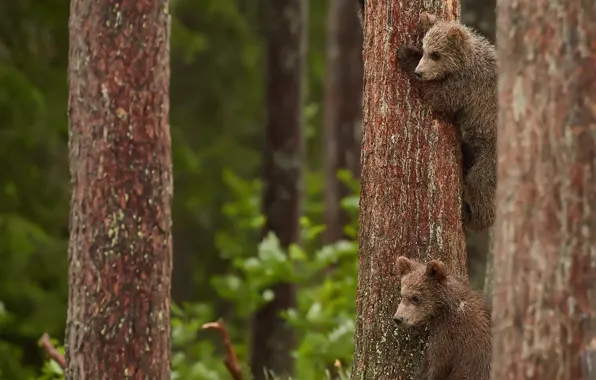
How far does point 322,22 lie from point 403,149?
21.0 metres

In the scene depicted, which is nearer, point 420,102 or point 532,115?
point 532,115

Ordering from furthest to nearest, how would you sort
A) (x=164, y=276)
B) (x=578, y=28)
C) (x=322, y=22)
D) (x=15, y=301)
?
(x=322, y=22)
(x=15, y=301)
(x=164, y=276)
(x=578, y=28)

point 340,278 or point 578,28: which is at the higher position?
point 578,28

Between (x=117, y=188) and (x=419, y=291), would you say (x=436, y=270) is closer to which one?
(x=419, y=291)

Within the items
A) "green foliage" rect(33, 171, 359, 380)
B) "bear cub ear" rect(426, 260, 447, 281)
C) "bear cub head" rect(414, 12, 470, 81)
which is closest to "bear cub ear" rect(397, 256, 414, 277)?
"bear cub ear" rect(426, 260, 447, 281)

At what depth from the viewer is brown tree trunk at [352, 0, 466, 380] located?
6430 mm

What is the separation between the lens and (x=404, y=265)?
628cm

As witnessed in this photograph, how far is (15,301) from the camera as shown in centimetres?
1348

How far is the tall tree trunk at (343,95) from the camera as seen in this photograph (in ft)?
57.4

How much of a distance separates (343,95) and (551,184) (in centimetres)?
1374

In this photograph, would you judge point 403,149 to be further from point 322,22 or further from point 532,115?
point 322,22

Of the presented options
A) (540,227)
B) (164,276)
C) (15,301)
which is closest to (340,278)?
(15,301)

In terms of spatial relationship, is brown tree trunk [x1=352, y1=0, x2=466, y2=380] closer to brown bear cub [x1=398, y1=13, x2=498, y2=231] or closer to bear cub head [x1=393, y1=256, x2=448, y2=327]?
brown bear cub [x1=398, y1=13, x2=498, y2=231]

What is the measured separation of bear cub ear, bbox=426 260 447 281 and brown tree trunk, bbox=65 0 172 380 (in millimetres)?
1820
